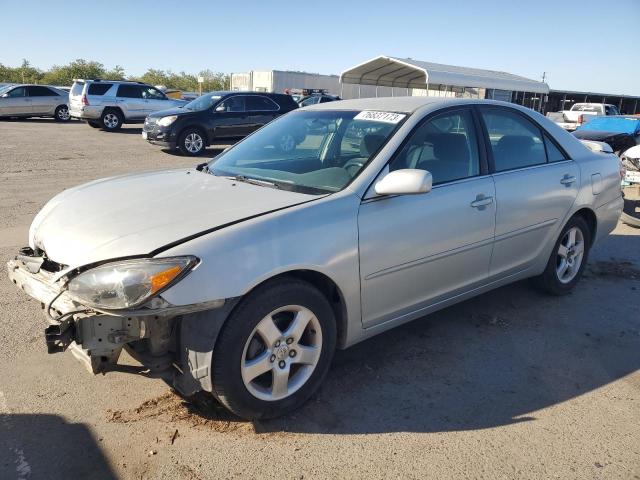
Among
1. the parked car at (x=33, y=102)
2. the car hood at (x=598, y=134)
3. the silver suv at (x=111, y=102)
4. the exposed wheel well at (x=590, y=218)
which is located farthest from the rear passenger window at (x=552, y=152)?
the parked car at (x=33, y=102)

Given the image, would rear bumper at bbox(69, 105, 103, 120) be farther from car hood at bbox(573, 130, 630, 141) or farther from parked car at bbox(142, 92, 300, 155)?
car hood at bbox(573, 130, 630, 141)

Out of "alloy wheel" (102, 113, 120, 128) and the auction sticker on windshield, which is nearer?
the auction sticker on windshield

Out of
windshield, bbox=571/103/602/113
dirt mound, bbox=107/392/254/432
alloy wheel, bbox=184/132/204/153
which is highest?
windshield, bbox=571/103/602/113

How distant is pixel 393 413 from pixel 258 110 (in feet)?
42.3

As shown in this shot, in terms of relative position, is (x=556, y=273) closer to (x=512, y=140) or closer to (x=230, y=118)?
(x=512, y=140)

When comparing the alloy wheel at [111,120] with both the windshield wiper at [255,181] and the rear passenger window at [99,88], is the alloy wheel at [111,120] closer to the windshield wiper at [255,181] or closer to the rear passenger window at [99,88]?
the rear passenger window at [99,88]

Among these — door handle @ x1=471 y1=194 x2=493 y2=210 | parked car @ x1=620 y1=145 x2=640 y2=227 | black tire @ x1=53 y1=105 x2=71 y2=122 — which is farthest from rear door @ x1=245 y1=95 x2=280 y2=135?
black tire @ x1=53 y1=105 x2=71 y2=122

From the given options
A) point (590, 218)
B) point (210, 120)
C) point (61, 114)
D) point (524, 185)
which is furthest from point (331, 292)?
point (61, 114)

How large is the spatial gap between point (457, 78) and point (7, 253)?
67.5 feet

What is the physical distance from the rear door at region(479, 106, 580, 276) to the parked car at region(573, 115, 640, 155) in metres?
10.2

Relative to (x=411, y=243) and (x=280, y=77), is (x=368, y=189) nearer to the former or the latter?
(x=411, y=243)

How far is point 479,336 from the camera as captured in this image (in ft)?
12.9

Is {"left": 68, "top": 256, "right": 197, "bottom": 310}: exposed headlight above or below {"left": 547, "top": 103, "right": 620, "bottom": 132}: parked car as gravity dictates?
below

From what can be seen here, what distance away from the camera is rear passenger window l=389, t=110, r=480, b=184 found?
134 inches
